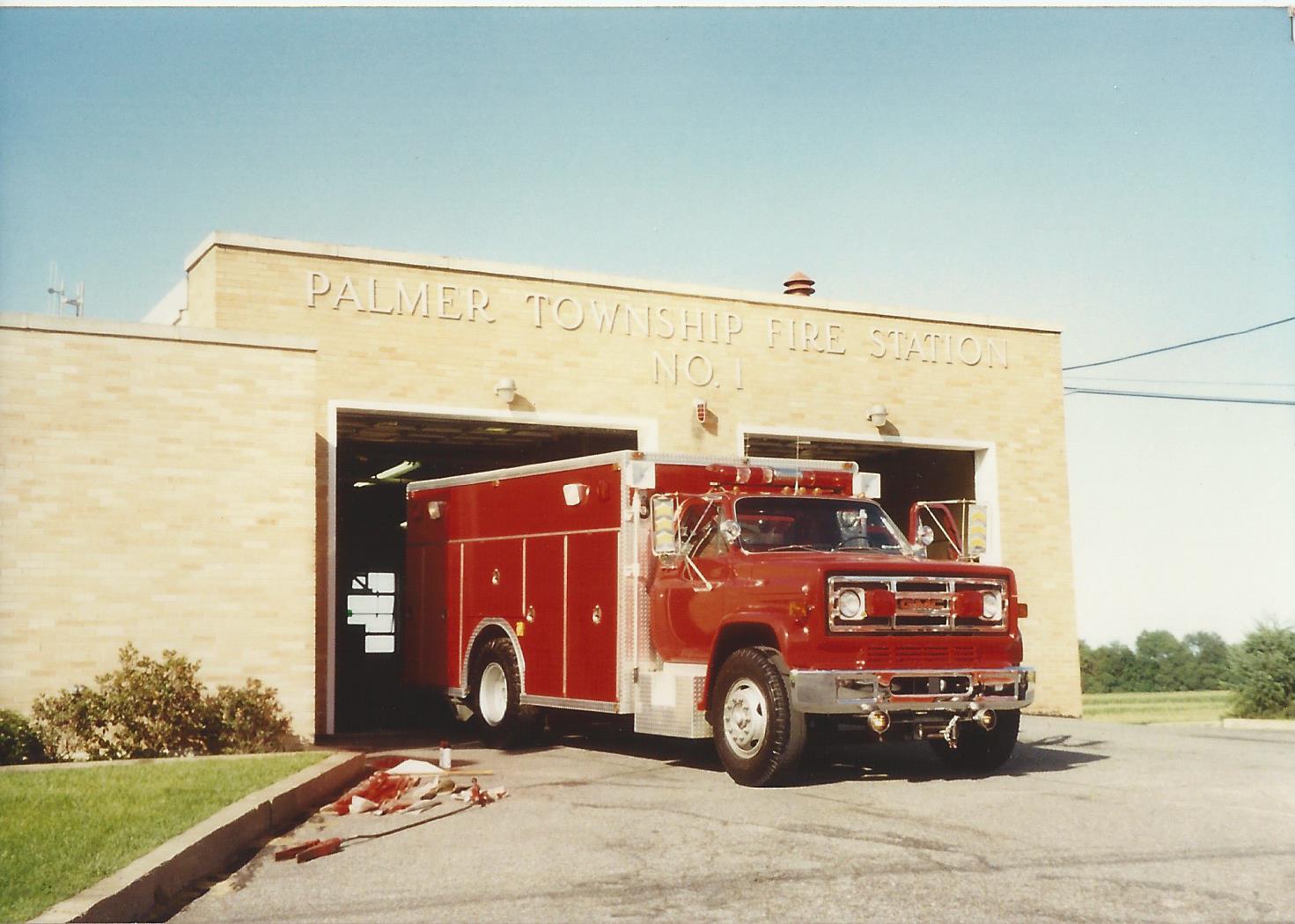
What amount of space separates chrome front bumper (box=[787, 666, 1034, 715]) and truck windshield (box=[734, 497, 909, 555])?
57.2 inches

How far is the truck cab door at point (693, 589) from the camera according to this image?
1192cm

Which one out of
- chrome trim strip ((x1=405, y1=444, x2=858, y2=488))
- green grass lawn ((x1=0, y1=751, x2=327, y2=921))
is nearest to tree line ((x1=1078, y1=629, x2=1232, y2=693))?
chrome trim strip ((x1=405, y1=444, x2=858, y2=488))

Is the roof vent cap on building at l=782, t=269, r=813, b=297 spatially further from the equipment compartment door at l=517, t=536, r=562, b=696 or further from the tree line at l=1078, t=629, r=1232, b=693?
the tree line at l=1078, t=629, r=1232, b=693

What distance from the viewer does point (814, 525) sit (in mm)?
12469

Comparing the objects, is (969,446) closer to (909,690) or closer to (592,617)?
(592,617)

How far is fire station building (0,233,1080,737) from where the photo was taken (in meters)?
13.6

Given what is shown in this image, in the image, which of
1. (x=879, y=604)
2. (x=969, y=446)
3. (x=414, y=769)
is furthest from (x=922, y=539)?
(x=969, y=446)

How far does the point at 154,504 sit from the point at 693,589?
5548 millimetres

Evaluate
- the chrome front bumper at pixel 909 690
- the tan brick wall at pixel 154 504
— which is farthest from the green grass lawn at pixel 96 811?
the chrome front bumper at pixel 909 690

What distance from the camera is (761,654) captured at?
11.3m

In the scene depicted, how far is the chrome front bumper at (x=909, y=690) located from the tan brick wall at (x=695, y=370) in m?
8.47

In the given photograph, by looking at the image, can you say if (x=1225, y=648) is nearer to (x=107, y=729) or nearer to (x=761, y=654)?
(x=761, y=654)

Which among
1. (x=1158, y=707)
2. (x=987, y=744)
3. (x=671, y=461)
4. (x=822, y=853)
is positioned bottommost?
(x=1158, y=707)

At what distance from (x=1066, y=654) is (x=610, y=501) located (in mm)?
11815
